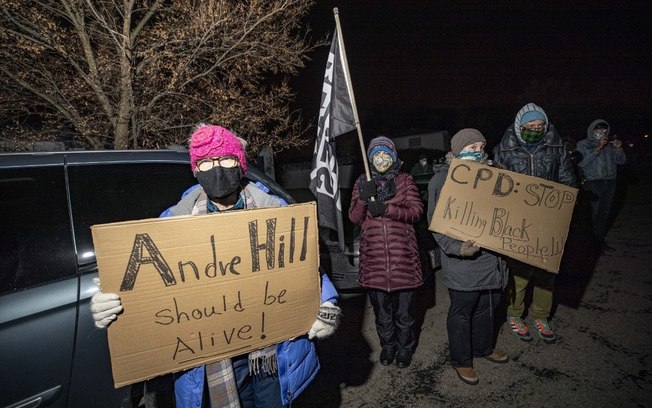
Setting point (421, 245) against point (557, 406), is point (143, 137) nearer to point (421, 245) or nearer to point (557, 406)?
point (421, 245)

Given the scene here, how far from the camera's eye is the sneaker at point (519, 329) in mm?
3510

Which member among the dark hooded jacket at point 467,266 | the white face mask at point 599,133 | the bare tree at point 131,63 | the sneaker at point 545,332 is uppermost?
the bare tree at point 131,63

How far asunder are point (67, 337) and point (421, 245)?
A: 4.06m

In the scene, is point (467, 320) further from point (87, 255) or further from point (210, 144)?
point (87, 255)

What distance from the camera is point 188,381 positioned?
5.56ft

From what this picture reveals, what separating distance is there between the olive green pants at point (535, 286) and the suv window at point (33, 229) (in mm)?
3687

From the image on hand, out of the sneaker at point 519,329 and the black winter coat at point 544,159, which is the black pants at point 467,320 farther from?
the black winter coat at point 544,159

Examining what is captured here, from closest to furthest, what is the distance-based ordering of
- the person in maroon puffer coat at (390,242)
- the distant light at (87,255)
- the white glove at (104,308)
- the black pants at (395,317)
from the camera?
the white glove at (104,308) < the distant light at (87,255) < the person in maroon puffer coat at (390,242) < the black pants at (395,317)

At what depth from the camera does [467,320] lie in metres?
2.92

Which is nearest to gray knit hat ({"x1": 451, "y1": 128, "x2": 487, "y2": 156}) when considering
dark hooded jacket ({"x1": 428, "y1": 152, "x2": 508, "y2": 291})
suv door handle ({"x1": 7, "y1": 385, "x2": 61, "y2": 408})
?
dark hooded jacket ({"x1": 428, "y1": 152, "x2": 508, "y2": 291})

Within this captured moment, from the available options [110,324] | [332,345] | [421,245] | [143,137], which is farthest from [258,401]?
[143,137]

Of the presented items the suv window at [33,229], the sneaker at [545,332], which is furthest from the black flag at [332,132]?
the sneaker at [545,332]

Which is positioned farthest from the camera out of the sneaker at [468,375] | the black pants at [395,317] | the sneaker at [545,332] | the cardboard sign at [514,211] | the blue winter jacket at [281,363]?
the sneaker at [545,332]

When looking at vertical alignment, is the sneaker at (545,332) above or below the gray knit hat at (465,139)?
below
